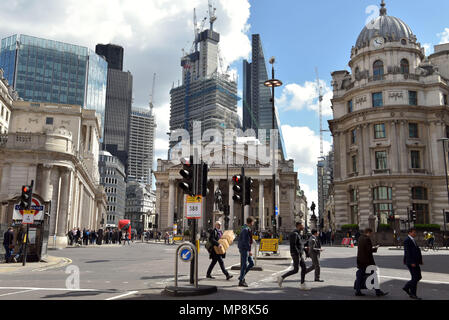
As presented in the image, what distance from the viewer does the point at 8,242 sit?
1977 centimetres

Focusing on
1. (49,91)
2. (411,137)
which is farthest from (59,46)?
(411,137)

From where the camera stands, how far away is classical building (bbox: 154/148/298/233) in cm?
8475

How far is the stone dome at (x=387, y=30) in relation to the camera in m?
53.3

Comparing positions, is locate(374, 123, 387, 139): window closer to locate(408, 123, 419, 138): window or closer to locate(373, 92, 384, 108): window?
locate(373, 92, 384, 108): window

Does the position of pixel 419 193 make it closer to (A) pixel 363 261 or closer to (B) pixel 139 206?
(A) pixel 363 261

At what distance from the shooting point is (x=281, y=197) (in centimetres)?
9162

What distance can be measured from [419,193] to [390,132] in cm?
825

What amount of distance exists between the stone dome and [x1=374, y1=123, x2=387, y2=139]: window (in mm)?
11842

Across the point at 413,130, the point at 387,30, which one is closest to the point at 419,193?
the point at 413,130

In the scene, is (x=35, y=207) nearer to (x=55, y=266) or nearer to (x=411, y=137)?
(x=55, y=266)

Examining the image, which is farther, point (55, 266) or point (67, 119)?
point (67, 119)

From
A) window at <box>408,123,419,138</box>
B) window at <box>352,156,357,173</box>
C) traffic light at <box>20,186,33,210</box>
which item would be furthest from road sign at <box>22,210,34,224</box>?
window at <box>408,123,419,138</box>

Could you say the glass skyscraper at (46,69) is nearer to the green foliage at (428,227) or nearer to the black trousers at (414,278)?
the green foliage at (428,227)
